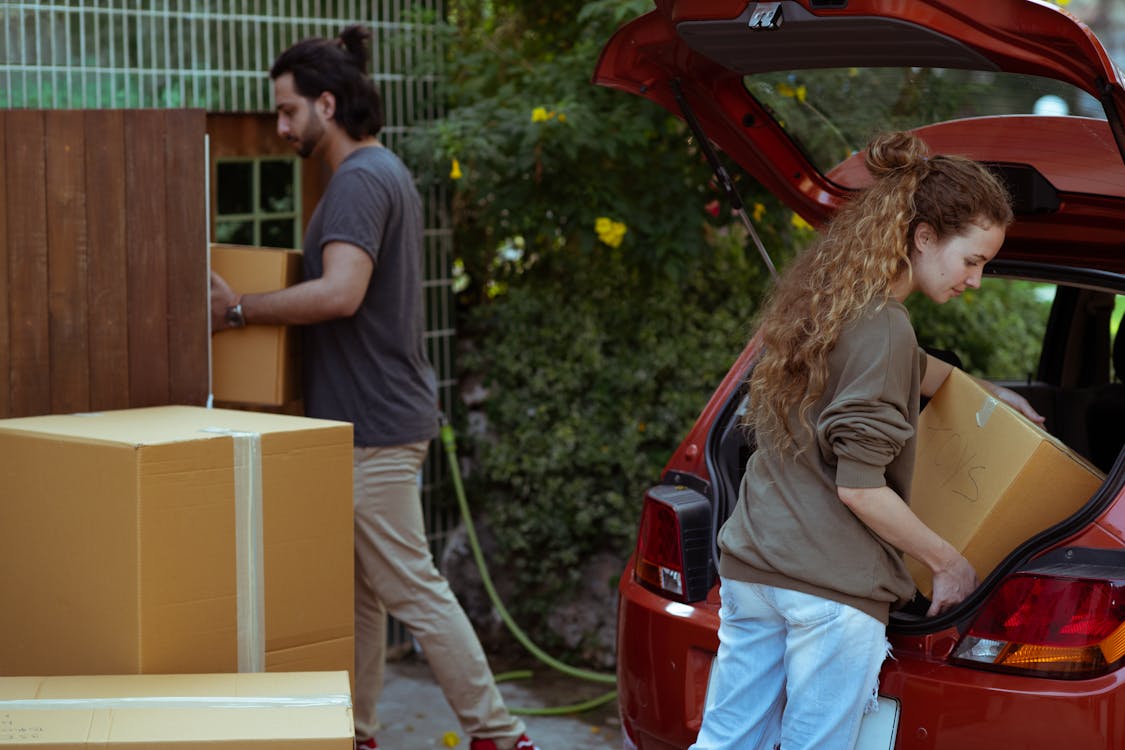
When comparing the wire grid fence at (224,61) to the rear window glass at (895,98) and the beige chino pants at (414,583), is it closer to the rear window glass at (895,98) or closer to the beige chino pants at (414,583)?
the beige chino pants at (414,583)

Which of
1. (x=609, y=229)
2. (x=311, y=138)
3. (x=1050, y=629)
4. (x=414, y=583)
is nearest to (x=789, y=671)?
(x=1050, y=629)

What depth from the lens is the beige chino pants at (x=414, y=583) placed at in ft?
13.2

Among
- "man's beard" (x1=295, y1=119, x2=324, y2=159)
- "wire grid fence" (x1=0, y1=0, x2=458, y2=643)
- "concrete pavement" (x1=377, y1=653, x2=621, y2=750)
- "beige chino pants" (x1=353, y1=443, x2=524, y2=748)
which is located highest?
"wire grid fence" (x1=0, y1=0, x2=458, y2=643)

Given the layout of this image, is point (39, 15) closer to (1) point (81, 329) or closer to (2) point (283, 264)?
(2) point (283, 264)

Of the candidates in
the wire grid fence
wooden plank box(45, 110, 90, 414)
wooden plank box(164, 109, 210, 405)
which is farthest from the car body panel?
the wire grid fence

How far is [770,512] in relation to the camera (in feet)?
8.68

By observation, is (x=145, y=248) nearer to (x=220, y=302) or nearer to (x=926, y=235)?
(x=220, y=302)

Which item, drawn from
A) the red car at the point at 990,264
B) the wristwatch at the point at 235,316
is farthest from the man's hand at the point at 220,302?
the red car at the point at 990,264

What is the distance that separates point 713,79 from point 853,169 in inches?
19.6

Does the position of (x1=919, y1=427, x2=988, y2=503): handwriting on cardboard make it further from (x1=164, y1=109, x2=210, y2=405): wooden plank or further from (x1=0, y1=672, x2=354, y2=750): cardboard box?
(x1=164, y1=109, x2=210, y2=405): wooden plank

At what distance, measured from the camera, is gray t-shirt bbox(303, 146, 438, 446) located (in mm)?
3986

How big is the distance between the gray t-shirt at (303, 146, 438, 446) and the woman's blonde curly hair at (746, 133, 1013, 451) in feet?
5.21

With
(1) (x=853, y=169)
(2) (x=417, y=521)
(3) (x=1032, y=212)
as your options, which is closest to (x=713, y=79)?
(1) (x=853, y=169)

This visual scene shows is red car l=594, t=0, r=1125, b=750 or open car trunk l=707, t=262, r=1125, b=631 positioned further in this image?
open car trunk l=707, t=262, r=1125, b=631
